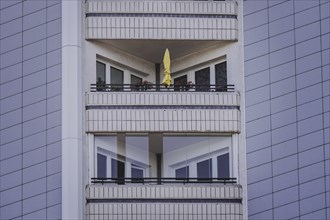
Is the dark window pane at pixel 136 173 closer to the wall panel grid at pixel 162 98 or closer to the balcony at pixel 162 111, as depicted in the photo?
the balcony at pixel 162 111

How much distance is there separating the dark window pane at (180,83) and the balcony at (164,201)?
3153 mm

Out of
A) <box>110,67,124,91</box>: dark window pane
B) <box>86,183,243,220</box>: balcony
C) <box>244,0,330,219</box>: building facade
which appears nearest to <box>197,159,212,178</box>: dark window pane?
<box>86,183,243,220</box>: balcony

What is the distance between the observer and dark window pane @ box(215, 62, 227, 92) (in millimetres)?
47094

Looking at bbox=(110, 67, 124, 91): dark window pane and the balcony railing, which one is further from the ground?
bbox=(110, 67, 124, 91): dark window pane

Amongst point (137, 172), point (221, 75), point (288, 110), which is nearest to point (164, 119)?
point (137, 172)

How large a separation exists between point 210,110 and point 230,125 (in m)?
0.73

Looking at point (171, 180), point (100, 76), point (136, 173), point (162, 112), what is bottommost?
point (171, 180)

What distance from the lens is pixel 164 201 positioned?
45719mm

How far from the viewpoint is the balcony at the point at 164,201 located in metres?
45.5

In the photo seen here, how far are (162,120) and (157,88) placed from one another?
5.71ft

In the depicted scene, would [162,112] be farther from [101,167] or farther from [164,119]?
[101,167]

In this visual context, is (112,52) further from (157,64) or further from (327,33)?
(327,33)

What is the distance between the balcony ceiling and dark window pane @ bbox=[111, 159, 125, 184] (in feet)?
11.2

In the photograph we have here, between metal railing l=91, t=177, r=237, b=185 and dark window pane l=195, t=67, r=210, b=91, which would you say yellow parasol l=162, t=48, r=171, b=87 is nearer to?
dark window pane l=195, t=67, r=210, b=91
